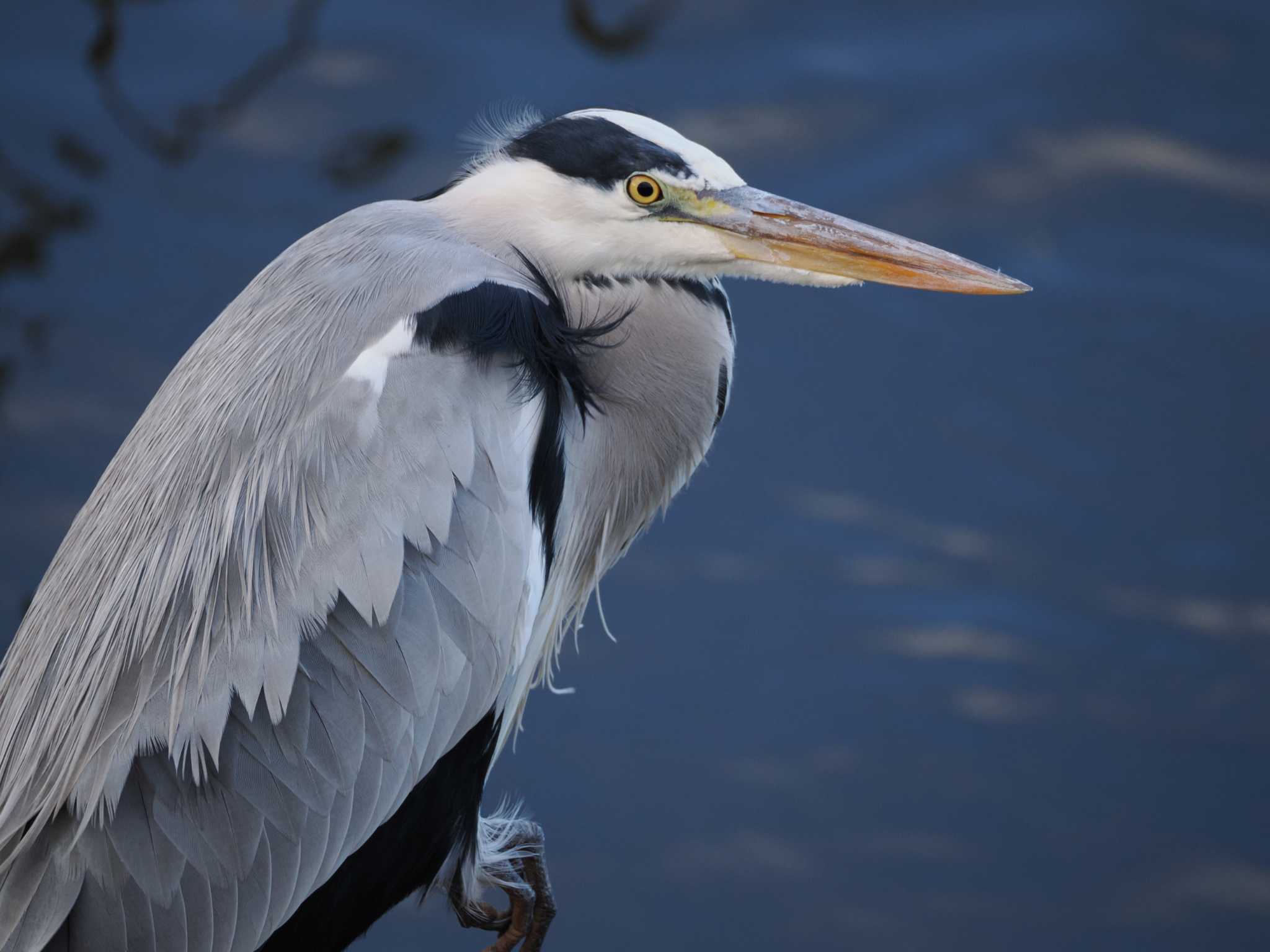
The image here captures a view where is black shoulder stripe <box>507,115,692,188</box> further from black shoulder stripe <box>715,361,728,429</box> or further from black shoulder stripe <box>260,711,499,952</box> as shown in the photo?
black shoulder stripe <box>260,711,499,952</box>

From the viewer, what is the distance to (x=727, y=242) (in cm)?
177

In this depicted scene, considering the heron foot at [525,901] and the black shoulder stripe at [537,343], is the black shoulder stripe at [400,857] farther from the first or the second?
the black shoulder stripe at [537,343]

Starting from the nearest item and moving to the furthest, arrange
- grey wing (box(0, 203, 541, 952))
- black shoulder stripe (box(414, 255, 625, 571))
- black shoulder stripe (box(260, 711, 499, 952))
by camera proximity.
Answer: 1. grey wing (box(0, 203, 541, 952))
2. black shoulder stripe (box(414, 255, 625, 571))
3. black shoulder stripe (box(260, 711, 499, 952))

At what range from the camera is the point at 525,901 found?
1919 mm

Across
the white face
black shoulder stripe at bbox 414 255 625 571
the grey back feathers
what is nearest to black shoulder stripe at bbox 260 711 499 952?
the grey back feathers

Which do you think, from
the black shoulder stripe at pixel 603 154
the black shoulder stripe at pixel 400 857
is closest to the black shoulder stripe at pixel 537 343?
the black shoulder stripe at pixel 603 154

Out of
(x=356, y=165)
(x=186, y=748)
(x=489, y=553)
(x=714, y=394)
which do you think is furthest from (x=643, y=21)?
(x=186, y=748)

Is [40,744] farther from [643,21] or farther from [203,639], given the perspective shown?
[643,21]

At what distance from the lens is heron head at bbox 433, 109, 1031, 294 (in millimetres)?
1745

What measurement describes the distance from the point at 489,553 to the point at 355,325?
30 cm

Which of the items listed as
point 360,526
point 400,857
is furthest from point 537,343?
point 400,857

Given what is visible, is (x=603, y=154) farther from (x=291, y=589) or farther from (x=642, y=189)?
(x=291, y=589)

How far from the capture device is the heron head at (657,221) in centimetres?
175

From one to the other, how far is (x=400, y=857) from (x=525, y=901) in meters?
0.18
